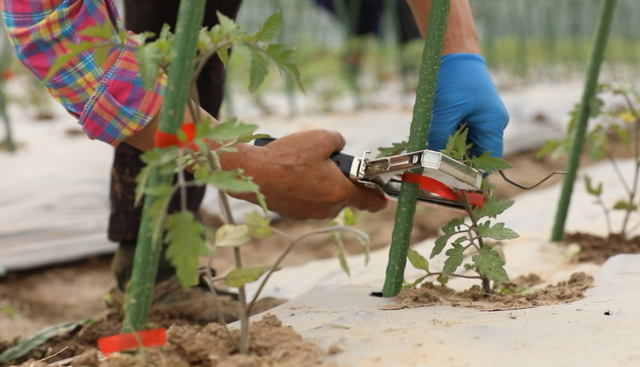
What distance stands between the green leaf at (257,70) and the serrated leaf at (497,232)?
63 cm

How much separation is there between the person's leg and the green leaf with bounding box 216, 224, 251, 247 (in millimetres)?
973

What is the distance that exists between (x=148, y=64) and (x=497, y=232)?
781 millimetres

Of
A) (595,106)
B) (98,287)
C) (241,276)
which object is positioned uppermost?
(595,106)

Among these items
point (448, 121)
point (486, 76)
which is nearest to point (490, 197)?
point (448, 121)

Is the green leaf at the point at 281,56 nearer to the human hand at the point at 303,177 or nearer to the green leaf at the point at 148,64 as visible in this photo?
the green leaf at the point at 148,64

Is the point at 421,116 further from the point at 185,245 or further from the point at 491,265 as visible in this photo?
the point at 185,245

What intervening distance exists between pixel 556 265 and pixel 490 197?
2.28 ft

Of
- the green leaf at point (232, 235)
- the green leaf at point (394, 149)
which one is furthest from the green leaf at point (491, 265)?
the green leaf at point (232, 235)

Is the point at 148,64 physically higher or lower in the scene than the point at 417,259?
higher

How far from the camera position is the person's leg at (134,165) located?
1.83 m

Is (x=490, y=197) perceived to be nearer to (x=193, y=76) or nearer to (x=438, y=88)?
(x=438, y=88)

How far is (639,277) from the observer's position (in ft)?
4.77

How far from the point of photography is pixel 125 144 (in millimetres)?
1871

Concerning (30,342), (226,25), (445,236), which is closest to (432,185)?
(445,236)
